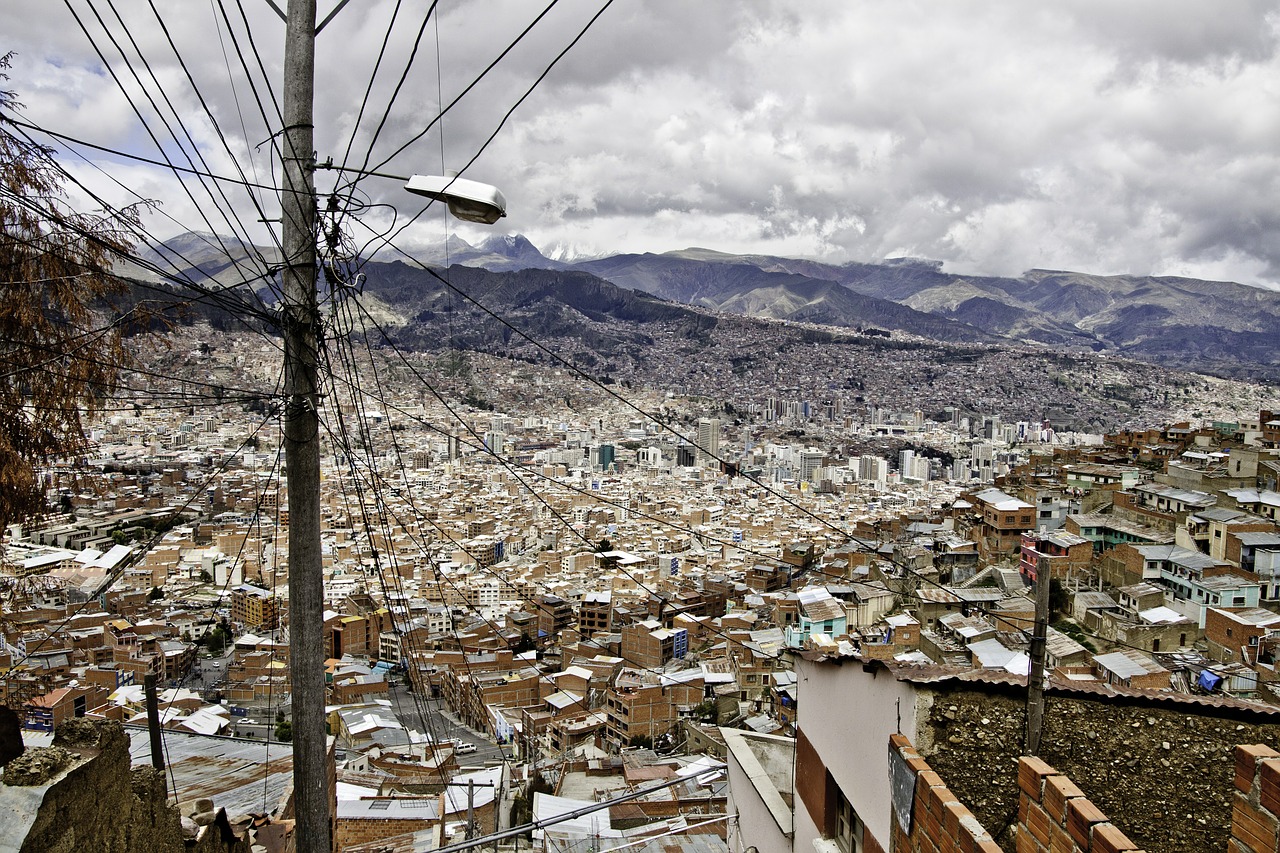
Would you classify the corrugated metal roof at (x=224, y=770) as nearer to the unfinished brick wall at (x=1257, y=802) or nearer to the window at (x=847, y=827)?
the window at (x=847, y=827)

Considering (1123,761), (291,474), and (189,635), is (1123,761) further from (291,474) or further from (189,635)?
(189,635)

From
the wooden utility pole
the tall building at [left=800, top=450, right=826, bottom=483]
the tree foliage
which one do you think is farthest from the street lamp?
the tall building at [left=800, top=450, right=826, bottom=483]

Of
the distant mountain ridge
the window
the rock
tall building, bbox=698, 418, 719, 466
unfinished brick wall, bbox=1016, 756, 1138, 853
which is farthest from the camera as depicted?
the distant mountain ridge

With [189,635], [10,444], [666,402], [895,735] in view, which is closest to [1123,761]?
[895,735]

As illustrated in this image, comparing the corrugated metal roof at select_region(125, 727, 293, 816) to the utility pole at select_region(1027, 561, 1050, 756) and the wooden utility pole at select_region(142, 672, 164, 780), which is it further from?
the utility pole at select_region(1027, 561, 1050, 756)

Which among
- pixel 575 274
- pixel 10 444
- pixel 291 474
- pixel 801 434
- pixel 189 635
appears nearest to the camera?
pixel 291 474

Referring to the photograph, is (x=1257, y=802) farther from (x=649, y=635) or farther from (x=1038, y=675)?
(x=649, y=635)

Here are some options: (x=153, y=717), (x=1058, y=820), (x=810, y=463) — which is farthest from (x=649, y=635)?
(x=810, y=463)
